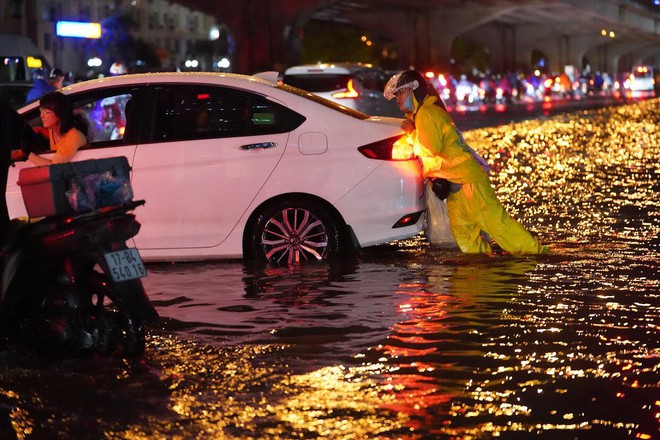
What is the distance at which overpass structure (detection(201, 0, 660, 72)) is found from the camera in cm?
5816

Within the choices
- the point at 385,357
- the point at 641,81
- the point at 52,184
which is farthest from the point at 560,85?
the point at 52,184

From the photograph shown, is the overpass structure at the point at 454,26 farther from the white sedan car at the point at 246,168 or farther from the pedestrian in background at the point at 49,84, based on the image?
the white sedan car at the point at 246,168

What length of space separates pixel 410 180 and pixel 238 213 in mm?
1347

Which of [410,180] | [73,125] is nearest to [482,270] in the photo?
[410,180]

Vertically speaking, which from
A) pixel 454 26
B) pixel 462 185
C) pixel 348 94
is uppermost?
pixel 454 26

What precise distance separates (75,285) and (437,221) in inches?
178

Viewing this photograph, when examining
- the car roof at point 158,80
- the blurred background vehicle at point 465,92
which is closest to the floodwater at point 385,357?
the car roof at point 158,80

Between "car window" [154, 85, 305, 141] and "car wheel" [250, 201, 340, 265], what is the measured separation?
2.06 feet

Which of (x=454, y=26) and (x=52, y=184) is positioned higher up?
(x=454, y=26)

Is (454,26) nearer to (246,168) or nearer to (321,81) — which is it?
(321,81)

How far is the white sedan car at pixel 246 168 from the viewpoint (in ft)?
34.7

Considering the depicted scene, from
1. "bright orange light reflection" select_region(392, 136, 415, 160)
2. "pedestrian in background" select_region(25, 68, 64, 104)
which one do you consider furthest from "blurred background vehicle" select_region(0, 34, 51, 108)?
"bright orange light reflection" select_region(392, 136, 415, 160)

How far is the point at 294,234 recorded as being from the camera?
10.9m

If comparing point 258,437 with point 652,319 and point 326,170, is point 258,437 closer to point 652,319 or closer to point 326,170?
point 652,319
